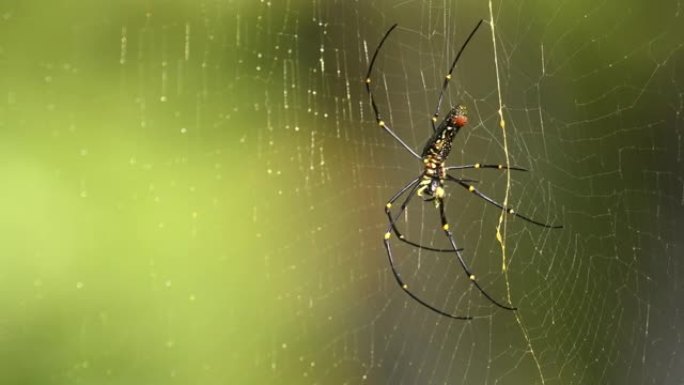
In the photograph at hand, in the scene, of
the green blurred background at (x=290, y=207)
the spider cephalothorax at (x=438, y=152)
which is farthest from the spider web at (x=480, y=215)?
the spider cephalothorax at (x=438, y=152)

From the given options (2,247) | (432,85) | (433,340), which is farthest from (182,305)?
(432,85)

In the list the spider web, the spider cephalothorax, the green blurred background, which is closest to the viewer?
Answer: the spider cephalothorax

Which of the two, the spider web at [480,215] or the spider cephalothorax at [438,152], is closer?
the spider cephalothorax at [438,152]

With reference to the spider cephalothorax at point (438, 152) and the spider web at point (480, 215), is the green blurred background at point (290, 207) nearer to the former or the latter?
the spider web at point (480, 215)

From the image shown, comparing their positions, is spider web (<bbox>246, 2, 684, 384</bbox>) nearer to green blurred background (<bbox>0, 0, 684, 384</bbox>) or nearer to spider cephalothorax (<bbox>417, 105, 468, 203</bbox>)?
green blurred background (<bbox>0, 0, 684, 384</bbox>)

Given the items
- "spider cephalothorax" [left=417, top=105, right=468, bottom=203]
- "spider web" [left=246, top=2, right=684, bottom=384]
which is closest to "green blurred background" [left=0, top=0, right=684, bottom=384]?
"spider web" [left=246, top=2, right=684, bottom=384]

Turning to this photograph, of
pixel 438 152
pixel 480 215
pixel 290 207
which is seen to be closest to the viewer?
pixel 438 152

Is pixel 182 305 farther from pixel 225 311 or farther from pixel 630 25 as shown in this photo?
pixel 630 25

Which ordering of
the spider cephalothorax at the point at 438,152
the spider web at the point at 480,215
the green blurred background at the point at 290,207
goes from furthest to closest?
the spider web at the point at 480,215 < the green blurred background at the point at 290,207 < the spider cephalothorax at the point at 438,152
